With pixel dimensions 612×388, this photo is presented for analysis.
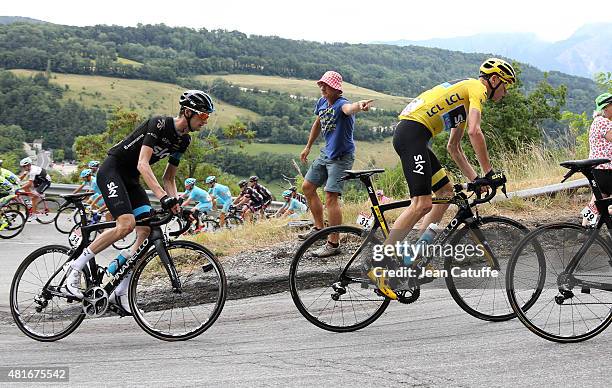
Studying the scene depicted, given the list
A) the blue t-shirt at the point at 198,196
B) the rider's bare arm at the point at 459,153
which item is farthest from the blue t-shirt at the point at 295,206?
the rider's bare arm at the point at 459,153

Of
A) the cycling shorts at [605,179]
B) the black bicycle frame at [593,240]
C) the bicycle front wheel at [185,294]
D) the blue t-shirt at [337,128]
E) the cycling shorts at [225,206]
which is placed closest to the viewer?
the black bicycle frame at [593,240]

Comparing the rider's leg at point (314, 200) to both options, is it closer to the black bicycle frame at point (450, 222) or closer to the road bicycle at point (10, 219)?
the black bicycle frame at point (450, 222)

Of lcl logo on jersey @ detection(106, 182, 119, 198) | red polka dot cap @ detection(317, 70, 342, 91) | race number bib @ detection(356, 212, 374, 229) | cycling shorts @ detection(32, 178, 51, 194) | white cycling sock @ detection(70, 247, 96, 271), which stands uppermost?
red polka dot cap @ detection(317, 70, 342, 91)

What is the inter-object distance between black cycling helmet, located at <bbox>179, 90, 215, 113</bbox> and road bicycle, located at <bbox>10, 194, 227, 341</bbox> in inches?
39.7

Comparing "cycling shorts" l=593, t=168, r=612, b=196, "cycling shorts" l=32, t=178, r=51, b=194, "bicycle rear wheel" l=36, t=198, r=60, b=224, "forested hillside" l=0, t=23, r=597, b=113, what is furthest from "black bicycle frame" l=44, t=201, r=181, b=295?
"forested hillside" l=0, t=23, r=597, b=113

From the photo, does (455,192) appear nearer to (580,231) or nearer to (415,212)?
(415,212)

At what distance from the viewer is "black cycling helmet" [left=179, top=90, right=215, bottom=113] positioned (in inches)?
258

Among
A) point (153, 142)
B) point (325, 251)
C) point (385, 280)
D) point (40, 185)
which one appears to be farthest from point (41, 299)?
point (40, 185)

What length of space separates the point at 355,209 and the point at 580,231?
5682mm

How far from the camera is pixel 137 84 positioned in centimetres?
12456

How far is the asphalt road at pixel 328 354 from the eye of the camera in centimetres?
482

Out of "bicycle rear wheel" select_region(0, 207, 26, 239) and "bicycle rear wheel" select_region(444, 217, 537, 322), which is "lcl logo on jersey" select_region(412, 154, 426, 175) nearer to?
"bicycle rear wheel" select_region(444, 217, 537, 322)

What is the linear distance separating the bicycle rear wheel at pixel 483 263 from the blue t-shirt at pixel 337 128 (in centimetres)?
280

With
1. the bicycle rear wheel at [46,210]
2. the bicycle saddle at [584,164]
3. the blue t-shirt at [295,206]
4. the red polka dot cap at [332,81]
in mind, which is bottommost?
the bicycle rear wheel at [46,210]
